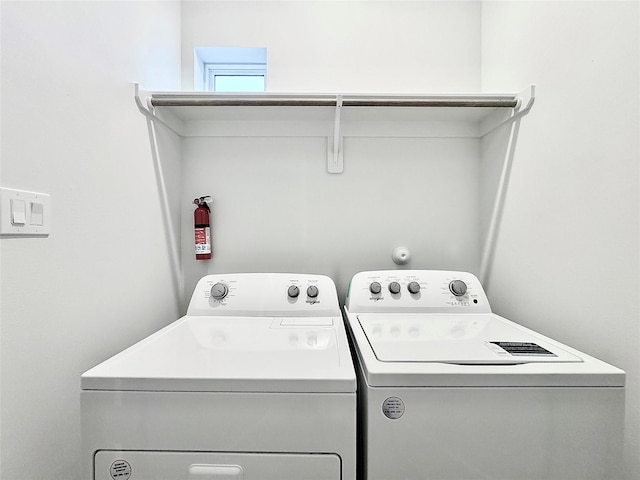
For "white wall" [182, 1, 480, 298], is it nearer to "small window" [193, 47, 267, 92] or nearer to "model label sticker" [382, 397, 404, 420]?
"small window" [193, 47, 267, 92]

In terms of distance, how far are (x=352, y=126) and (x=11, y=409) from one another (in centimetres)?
148

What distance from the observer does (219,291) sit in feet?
4.16

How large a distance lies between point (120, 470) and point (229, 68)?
1.75m

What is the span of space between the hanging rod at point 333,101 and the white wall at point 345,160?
271 millimetres

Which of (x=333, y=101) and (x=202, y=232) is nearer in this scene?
(x=333, y=101)

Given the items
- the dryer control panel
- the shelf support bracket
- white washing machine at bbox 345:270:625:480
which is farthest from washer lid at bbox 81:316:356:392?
the shelf support bracket

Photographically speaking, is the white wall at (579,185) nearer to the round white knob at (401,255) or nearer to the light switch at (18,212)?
the round white knob at (401,255)

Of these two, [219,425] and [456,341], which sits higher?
[456,341]

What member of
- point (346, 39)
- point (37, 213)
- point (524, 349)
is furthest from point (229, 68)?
point (524, 349)

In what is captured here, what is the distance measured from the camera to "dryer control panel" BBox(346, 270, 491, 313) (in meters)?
1.25

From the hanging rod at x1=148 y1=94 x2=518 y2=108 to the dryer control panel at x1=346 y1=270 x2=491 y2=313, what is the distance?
0.68 metres

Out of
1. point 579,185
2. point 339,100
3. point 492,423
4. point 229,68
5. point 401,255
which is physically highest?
point 229,68

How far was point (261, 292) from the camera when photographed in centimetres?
128

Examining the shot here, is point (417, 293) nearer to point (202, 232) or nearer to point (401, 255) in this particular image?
point (401, 255)
